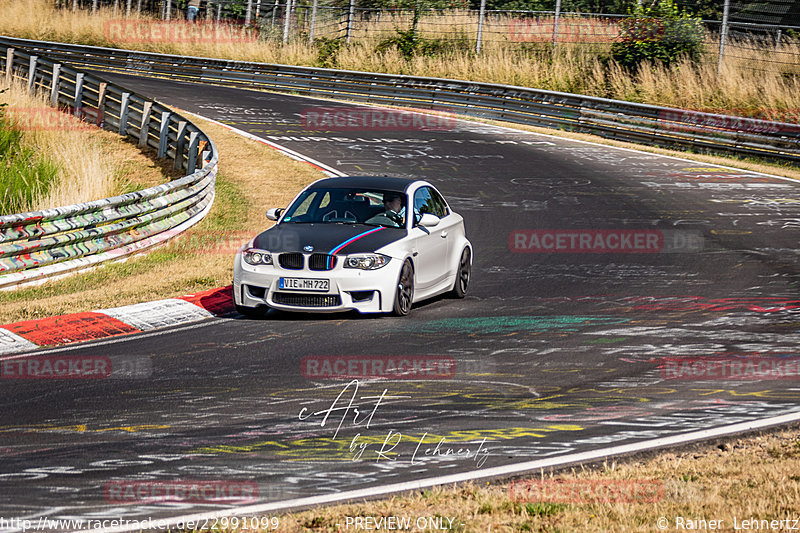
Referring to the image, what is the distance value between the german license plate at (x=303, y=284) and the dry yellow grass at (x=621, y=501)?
523 cm

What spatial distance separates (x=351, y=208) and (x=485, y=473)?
253 inches

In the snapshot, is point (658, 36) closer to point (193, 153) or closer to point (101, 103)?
point (101, 103)

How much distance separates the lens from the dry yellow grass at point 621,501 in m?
Result: 5.11

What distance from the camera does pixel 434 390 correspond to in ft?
26.4

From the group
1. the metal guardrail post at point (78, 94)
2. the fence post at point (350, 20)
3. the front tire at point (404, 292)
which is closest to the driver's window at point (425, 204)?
the front tire at point (404, 292)

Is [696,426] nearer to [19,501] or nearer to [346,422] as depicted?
[346,422]

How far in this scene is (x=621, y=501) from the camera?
5.43 metres

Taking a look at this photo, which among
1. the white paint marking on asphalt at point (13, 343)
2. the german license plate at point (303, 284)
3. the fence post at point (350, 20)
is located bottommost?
the white paint marking on asphalt at point (13, 343)

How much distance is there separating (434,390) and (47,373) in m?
3.37

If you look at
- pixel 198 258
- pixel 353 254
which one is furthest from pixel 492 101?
pixel 353 254

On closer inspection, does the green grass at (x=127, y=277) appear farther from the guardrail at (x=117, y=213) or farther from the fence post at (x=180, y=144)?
the fence post at (x=180, y=144)

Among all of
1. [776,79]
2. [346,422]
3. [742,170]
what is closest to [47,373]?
[346,422]

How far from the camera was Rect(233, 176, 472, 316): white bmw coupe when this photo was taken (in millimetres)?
10891

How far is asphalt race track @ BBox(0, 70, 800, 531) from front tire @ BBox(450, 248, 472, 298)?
0.17m
